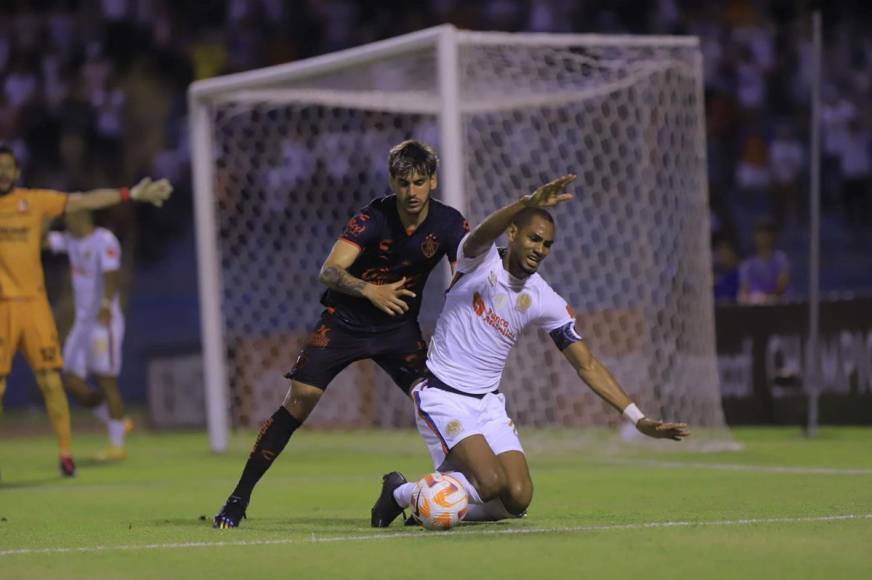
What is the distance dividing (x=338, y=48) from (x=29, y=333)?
1232 cm

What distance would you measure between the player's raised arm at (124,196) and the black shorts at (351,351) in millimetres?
2768

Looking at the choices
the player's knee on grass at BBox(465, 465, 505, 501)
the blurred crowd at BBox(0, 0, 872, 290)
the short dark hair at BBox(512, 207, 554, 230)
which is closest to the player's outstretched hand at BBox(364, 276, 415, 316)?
the short dark hair at BBox(512, 207, 554, 230)

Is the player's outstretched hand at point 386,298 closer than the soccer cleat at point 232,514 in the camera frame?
Yes

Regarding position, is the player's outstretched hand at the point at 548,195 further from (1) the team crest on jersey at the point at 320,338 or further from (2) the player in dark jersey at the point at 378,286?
(1) the team crest on jersey at the point at 320,338

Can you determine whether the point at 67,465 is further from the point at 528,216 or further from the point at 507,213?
the point at 507,213

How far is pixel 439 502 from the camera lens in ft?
21.6

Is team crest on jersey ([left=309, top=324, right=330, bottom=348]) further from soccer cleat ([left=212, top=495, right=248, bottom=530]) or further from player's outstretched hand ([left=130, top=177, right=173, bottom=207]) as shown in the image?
player's outstretched hand ([left=130, top=177, right=173, bottom=207])

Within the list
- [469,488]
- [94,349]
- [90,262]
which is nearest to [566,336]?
[469,488]

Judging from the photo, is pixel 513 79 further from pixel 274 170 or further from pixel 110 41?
pixel 110 41

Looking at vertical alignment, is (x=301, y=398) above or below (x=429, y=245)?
below

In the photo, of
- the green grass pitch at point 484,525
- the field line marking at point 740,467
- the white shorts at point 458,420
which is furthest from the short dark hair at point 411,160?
the field line marking at point 740,467

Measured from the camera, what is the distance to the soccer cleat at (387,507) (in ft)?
22.7

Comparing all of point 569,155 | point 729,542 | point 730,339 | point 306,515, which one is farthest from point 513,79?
point 729,542

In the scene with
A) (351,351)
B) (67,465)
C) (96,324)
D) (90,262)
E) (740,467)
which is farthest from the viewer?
(90,262)
